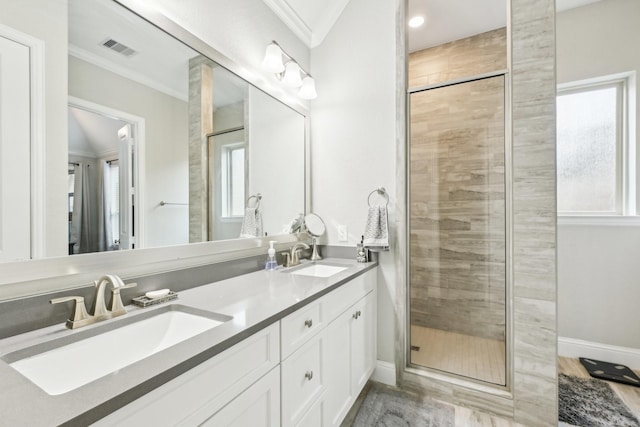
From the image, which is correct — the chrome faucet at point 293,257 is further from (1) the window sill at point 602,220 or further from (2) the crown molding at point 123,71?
(1) the window sill at point 602,220

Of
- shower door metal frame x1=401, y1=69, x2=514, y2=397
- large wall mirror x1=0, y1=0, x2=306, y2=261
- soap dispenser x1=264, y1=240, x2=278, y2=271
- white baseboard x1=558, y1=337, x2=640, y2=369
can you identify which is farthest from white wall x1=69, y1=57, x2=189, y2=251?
white baseboard x1=558, y1=337, x2=640, y2=369

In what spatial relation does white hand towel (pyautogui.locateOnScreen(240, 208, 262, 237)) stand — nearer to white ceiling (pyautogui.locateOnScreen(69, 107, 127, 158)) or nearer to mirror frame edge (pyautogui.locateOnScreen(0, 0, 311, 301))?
mirror frame edge (pyautogui.locateOnScreen(0, 0, 311, 301))

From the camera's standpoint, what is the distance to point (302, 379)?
45.9 inches

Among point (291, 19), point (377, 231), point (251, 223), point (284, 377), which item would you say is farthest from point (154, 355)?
point (291, 19)

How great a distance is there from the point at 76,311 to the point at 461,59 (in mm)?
3116

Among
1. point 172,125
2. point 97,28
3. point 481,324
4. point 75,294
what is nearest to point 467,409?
point 481,324

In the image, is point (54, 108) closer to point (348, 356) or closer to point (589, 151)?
point (348, 356)

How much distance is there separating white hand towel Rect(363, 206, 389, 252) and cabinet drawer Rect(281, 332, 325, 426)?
2.58 feet

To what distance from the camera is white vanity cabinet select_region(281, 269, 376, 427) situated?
1100 mm

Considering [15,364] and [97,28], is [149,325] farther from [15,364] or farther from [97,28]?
[97,28]

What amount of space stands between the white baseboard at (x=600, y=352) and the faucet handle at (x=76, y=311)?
3094mm

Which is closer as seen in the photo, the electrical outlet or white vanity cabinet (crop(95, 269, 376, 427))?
white vanity cabinet (crop(95, 269, 376, 427))

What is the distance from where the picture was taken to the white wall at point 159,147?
43.4 inches

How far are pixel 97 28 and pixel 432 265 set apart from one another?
7.39ft
